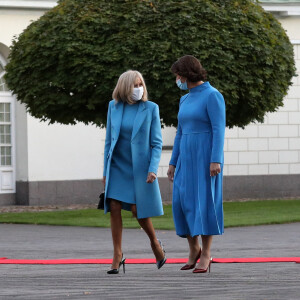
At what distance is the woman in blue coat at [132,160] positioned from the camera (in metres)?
9.03

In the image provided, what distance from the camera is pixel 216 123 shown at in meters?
8.90

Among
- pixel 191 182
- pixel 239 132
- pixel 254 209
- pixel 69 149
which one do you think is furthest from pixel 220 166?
pixel 239 132

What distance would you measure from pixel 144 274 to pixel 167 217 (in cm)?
886

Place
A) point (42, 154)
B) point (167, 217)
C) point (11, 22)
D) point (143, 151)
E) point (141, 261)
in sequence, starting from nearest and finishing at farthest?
point (143, 151), point (141, 261), point (167, 217), point (11, 22), point (42, 154)

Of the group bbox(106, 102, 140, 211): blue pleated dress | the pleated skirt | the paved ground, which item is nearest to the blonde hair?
bbox(106, 102, 140, 211): blue pleated dress

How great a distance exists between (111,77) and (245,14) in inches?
96.4

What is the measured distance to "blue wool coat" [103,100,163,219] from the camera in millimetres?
9039

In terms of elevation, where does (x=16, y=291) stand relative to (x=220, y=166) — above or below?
below

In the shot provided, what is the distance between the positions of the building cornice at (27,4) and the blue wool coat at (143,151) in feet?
44.6

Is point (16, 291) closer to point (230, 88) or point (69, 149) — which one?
point (230, 88)

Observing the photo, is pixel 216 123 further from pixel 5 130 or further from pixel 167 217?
pixel 5 130

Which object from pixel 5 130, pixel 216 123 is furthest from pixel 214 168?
pixel 5 130

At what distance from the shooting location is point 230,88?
17125mm

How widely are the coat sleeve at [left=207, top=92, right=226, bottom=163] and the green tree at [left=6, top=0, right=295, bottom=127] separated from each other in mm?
7940
